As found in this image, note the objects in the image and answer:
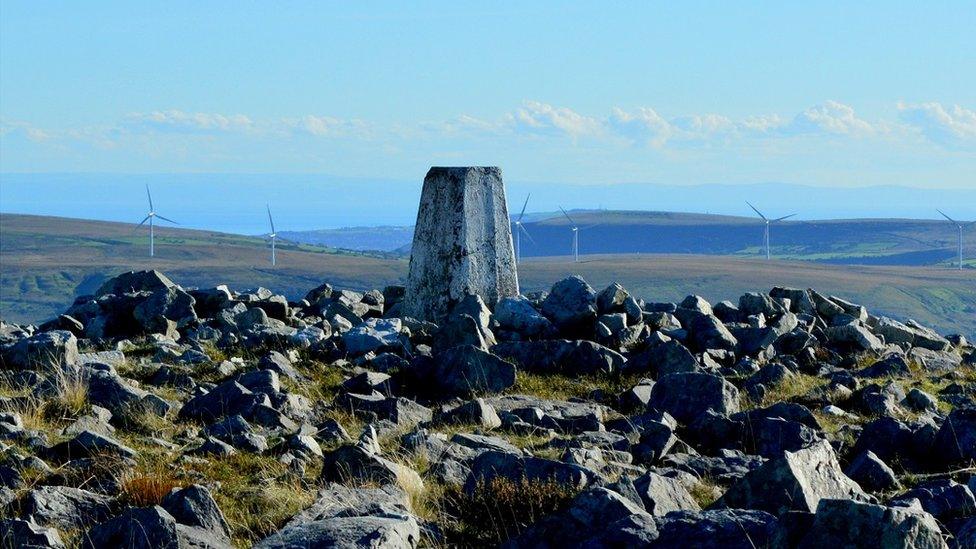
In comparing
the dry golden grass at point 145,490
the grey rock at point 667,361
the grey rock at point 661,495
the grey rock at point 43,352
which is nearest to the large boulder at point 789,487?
the grey rock at point 661,495

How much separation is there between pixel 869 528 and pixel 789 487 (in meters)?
1.69

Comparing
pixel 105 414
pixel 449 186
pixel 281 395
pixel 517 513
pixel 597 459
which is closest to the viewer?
pixel 517 513

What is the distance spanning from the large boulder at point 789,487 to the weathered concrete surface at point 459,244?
1269cm

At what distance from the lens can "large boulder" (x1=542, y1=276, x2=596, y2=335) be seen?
19.7 m

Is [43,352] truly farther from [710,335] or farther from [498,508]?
[710,335]

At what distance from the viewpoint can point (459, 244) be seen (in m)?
20.8

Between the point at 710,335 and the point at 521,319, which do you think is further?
the point at 521,319

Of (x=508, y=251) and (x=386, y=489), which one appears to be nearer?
(x=386, y=489)

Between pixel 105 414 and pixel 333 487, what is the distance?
14.2ft

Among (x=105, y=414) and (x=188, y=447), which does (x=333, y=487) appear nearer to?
(x=188, y=447)

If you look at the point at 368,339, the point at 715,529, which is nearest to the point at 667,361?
the point at 368,339

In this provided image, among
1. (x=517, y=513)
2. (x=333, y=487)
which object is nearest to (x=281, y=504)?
(x=333, y=487)

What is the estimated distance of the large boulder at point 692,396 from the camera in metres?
13.4

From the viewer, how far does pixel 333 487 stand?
889cm
